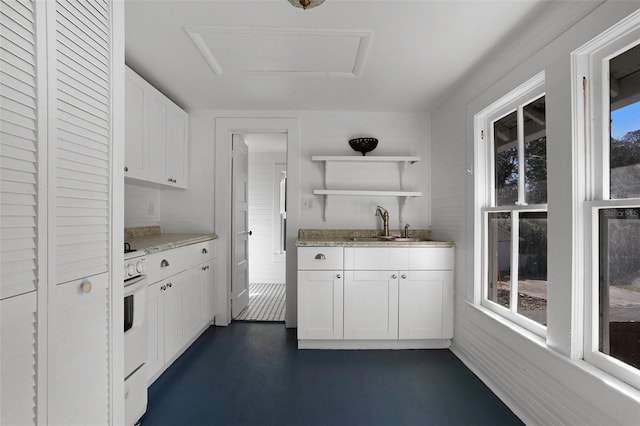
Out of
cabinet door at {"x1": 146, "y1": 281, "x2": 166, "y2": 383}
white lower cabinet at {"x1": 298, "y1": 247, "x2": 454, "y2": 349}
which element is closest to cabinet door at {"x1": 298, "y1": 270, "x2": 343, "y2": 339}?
white lower cabinet at {"x1": 298, "y1": 247, "x2": 454, "y2": 349}

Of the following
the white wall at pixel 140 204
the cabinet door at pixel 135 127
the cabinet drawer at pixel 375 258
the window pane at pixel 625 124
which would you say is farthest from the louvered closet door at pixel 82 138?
the window pane at pixel 625 124

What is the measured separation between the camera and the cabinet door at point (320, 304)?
2574mm

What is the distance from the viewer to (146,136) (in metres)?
2.37

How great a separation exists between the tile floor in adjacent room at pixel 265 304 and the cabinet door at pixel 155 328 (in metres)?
1.33

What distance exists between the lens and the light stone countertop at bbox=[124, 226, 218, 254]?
1.97 metres

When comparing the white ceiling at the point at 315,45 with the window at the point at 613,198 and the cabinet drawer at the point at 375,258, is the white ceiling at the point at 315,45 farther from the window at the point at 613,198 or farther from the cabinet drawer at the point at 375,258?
the cabinet drawer at the point at 375,258

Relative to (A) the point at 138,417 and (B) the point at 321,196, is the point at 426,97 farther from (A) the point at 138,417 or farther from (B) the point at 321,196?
(A) the point at 138,417

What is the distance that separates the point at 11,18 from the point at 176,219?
8.31ft

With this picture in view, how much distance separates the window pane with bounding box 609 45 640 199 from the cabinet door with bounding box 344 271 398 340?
1.60 metres

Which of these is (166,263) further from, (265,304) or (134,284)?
(265,304)

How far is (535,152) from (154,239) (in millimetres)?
2815

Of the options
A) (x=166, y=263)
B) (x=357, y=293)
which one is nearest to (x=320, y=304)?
(x=357, y=293)

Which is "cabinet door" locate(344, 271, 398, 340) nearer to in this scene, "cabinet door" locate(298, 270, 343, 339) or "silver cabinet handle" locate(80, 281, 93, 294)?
"cabinet door" locate(298, 270, 343, 339)

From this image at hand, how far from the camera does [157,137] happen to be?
8.36 feet
